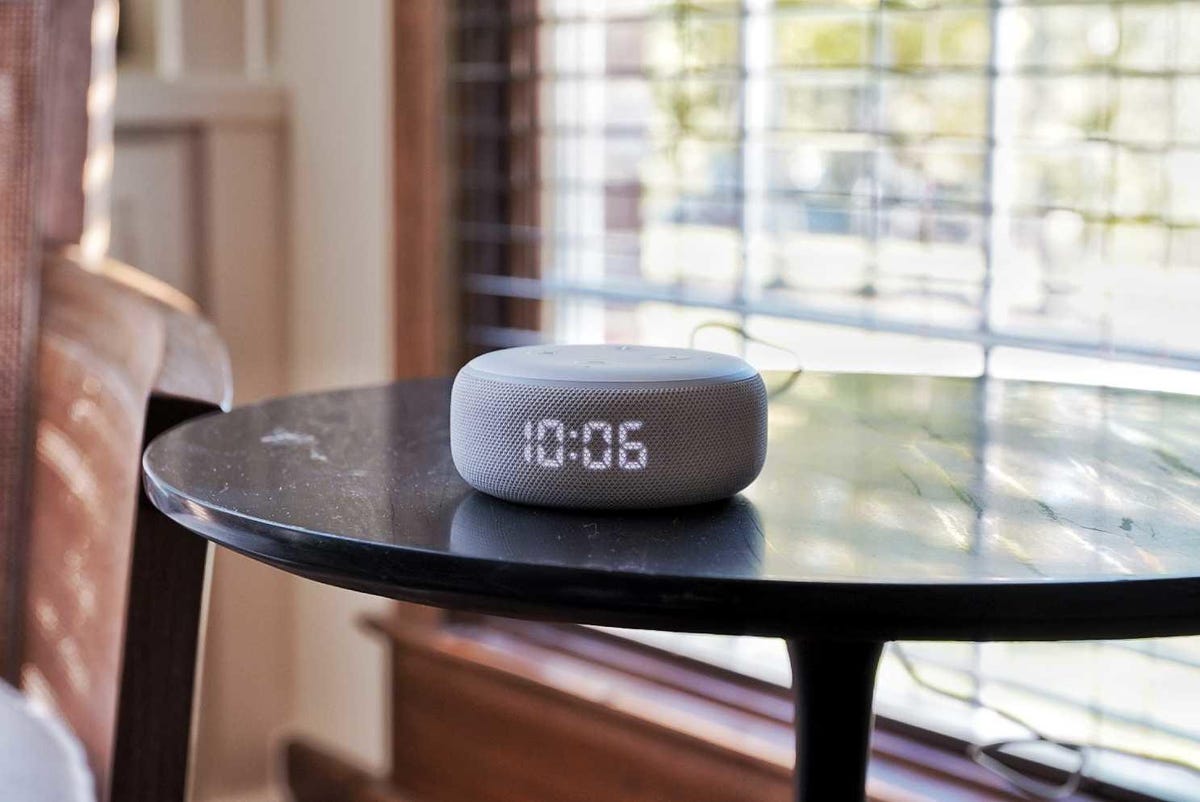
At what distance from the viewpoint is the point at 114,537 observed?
1069 mm

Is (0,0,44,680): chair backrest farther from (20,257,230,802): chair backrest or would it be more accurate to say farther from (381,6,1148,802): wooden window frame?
(381,6,1148,802): wooden window frame

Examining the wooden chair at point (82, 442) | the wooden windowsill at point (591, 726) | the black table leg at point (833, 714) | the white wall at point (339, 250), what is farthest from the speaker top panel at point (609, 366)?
the white wall at point (339, 250)

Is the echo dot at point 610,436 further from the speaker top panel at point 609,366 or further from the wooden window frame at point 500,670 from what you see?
the wooden window frame at point 500,670

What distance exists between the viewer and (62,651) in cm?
121

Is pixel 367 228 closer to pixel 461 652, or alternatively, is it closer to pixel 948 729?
pixel 461 652

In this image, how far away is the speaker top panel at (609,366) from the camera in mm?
686

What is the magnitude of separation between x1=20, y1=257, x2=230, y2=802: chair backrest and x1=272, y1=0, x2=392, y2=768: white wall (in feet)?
2.48

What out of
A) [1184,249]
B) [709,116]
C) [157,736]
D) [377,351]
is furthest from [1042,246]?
[377,351]

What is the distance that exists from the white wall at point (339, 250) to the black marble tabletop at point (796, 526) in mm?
1125

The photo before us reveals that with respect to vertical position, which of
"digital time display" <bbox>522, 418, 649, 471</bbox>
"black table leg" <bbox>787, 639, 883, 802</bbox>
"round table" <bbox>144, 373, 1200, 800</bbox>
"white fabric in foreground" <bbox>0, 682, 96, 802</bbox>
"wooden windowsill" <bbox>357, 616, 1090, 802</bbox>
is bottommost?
"wooden windowsill" <bbox>357, 616, 1090, 802</bbox>

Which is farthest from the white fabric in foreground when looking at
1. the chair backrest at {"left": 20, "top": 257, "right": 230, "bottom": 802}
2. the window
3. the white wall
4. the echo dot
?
the white wall

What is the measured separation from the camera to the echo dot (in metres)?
0.67

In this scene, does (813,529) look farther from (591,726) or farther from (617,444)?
(591,726)

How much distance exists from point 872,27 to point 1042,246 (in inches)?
11.1
